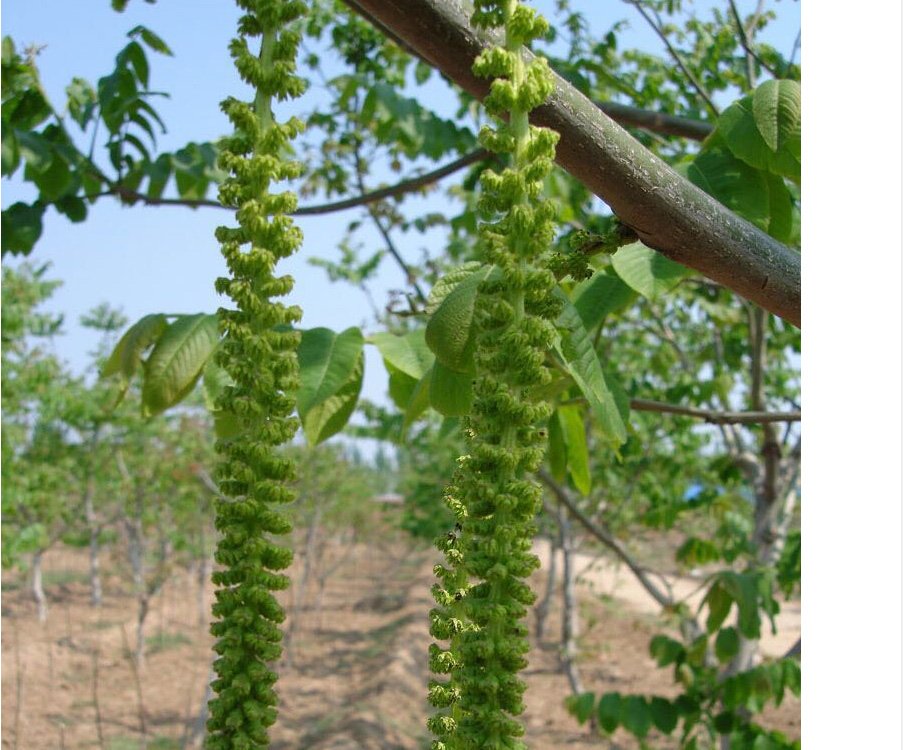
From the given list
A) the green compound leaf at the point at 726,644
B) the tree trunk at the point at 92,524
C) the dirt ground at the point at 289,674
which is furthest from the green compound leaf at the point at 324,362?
the tree trunk at the point at 92,524

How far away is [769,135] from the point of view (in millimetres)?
1326

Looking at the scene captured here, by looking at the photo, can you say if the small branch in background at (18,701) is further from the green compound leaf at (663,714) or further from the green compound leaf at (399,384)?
the green compound leaf at (399,384)

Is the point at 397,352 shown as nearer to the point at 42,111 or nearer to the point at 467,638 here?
the point at 467,638

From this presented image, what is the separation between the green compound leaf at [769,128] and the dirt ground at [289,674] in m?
7.37

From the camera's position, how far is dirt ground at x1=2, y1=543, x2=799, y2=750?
11.9m

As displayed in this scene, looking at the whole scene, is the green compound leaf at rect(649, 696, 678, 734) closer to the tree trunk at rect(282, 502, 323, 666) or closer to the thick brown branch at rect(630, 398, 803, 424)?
the thick brown branch at rect(630, 398, 803, 424)

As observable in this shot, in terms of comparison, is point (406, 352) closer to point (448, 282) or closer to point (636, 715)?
point (448, 282)

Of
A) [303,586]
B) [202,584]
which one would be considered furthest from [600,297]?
[303,586]

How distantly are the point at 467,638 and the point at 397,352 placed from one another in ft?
4.06

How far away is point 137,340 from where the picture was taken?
1.65 metres

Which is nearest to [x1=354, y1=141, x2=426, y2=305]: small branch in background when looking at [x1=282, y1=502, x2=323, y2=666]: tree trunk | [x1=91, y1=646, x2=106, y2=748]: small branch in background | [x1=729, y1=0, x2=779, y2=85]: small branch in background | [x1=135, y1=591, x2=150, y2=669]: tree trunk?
[x1=729, y1=0, x2=779, y2=85]: small branch in background

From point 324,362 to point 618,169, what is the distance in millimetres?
768

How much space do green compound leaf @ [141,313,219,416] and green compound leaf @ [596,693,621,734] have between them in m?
3.36

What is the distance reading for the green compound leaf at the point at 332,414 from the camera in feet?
4.95
